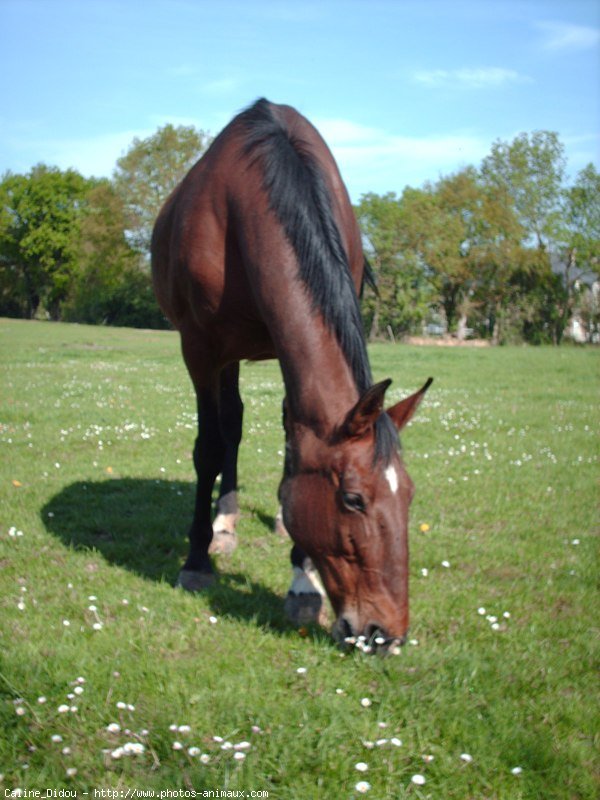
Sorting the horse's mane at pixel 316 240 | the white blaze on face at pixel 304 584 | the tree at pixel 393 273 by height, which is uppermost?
the tree at pixel 393 273

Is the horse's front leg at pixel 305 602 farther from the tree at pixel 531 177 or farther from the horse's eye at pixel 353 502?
the tree at pixel 531 177

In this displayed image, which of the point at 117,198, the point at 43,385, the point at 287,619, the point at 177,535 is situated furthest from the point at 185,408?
the point at 117,198

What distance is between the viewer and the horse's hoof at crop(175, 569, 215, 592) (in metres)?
4.88

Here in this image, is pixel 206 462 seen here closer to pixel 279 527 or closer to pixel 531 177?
pixel 279 527

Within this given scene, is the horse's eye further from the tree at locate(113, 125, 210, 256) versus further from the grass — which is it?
the tree at locate(113, 125, 210, 256)

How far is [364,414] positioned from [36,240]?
78.7 metres

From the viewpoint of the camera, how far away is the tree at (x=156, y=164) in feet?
196

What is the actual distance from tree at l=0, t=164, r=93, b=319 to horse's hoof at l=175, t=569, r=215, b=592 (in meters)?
74.5

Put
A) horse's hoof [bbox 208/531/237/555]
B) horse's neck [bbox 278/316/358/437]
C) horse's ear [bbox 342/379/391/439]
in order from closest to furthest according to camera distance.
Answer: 1. horse's ear [bbox 342/379/391/439]
2. horse's neck [bbox 278/316/358/437]
3. horse's hoof [bbox 208/531/237/555]

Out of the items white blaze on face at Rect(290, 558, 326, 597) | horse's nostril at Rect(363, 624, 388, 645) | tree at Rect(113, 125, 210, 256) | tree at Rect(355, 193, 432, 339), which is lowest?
white blaze on face at Rect(290, 558, 326, 597)

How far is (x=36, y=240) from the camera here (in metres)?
Answer: 76.1

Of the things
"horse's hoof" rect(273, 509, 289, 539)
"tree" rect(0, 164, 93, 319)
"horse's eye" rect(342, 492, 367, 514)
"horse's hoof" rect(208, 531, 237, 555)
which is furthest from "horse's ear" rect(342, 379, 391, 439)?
"tree" rect(0, 164, 93, 319)

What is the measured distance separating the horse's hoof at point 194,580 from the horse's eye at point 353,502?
1.71 m

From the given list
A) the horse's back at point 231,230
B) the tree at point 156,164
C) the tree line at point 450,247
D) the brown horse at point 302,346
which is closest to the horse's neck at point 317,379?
the brown horse at point 302,346
